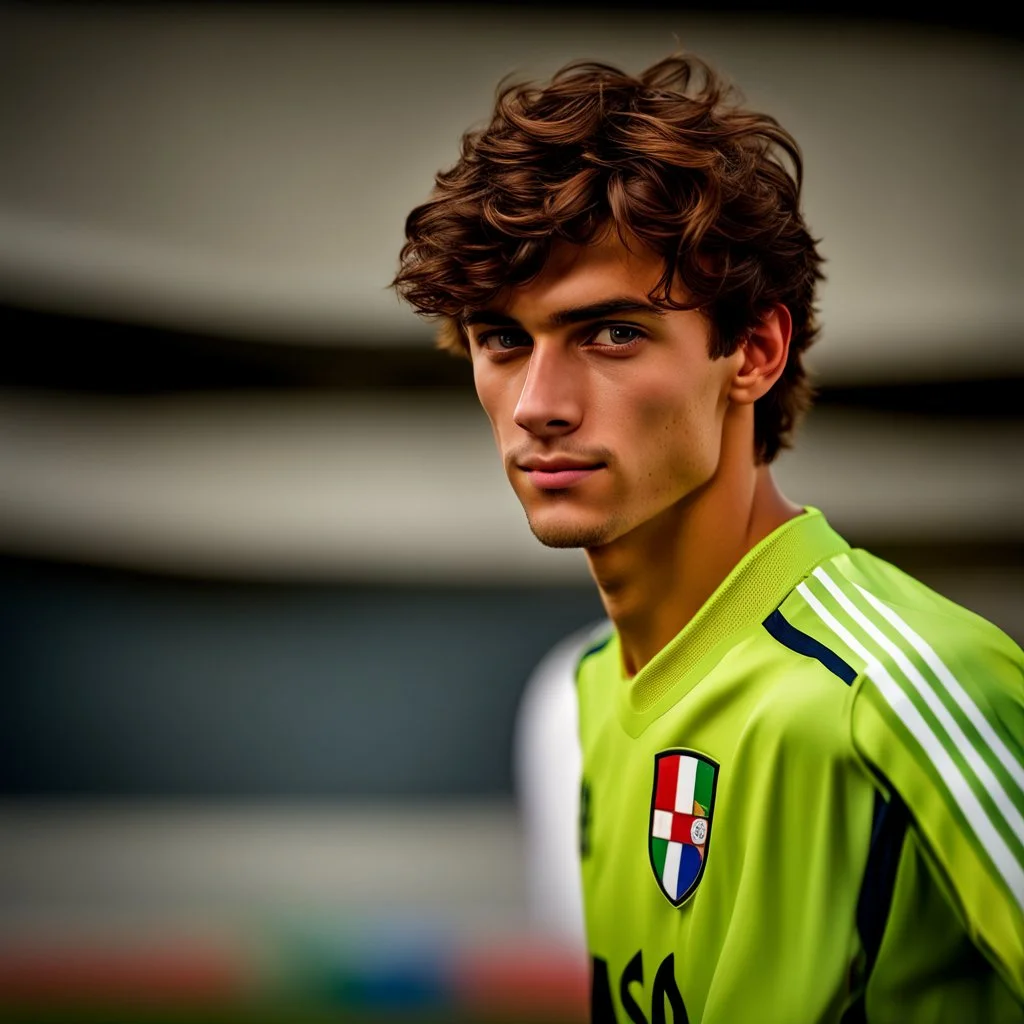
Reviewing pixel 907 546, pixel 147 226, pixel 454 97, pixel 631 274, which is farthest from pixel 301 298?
pixel 631 274

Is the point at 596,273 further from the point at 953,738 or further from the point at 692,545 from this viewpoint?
the point at 953,738

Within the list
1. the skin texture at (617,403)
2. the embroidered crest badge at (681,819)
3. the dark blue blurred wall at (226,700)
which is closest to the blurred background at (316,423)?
the dark blue blurred wall at (226,700)

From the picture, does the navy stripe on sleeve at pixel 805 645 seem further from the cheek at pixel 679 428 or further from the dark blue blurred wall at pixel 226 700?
the dark blue blurred wall at pixel 226 700

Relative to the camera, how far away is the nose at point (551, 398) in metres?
1.28

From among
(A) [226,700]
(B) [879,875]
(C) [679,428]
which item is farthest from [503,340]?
(A) [226,700]

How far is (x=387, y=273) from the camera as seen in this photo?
752 cm

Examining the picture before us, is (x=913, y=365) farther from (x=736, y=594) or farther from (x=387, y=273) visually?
(x=736, y=594)

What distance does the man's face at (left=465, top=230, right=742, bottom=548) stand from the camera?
128cm

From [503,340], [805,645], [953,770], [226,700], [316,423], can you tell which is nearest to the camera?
[953,770]

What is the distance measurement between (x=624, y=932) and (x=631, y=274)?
34.0 inches

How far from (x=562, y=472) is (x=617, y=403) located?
0.34ft

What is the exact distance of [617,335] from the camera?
1295 millimetres

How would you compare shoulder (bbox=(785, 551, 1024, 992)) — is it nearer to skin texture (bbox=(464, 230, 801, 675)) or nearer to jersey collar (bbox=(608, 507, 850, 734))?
jersey collar (bbox=(608, 507, 850, 734))

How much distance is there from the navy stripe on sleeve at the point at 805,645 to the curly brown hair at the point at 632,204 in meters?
0.27
